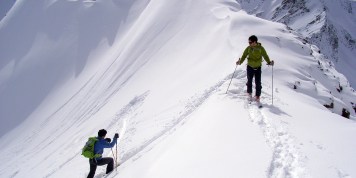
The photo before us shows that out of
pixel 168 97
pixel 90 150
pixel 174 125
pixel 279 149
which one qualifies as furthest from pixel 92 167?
pixel 168 97

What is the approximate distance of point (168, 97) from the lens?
1873 centimetres

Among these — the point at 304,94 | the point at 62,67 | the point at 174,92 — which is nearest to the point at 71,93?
the point at 62,67

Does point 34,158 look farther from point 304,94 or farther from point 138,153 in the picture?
point 304,94

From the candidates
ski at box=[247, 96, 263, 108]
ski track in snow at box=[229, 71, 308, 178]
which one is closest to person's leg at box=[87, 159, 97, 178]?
ski track in snow at box=[229, 71, 308, 178]

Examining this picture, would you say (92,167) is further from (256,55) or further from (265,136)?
(256,55)

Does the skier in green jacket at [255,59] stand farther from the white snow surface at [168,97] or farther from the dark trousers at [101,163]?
the dark trousers at [101,163]

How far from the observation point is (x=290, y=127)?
418 inches

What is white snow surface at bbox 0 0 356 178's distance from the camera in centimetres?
920

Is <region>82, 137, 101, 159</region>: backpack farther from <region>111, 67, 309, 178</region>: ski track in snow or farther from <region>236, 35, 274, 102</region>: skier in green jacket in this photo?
<region>236, 35, 274, 102</region>: skier in green jacket

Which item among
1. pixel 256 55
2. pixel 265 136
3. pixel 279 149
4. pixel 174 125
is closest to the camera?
pixel 279 149

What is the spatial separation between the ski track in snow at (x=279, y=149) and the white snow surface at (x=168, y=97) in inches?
1.1

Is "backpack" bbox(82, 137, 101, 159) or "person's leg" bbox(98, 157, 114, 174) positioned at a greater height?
"backpack" bbox(82, 137, 101, 159)

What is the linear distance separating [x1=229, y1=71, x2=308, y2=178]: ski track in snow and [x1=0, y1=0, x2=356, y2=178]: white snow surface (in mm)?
28

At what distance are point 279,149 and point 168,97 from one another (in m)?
10.1
